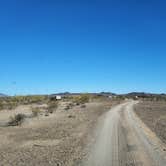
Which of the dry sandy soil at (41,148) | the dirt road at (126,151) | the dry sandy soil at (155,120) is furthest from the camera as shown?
the dry sandy soil at (155,120)

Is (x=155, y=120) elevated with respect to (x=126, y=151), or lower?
elevated

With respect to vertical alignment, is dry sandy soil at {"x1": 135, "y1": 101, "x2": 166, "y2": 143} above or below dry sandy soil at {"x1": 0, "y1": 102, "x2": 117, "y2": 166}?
above

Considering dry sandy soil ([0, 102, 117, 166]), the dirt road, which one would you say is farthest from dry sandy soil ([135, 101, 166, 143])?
dry sandy soil ([0, 102, 117, 166])

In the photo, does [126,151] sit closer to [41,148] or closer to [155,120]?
[41,148]

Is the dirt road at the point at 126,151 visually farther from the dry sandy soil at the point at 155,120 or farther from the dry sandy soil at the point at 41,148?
the dry sandy soil at the point at 155,120

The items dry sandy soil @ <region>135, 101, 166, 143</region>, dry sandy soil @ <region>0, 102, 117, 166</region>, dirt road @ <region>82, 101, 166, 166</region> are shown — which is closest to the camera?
dirt road @ <region>82, 101, 166, 166</region>

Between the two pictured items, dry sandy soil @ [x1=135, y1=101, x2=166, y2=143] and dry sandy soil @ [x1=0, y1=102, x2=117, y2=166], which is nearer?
dry sandy soil @ [x1=0, y1=102, x2=117, y2=166]

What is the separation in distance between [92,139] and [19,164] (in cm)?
786

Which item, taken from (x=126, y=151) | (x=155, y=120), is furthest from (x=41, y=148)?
(x=155, y=120)

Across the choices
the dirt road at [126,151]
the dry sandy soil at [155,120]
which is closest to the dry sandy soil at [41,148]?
the dirt road at [126,151]

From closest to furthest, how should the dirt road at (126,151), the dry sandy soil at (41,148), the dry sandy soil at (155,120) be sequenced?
the dirt road at (126,151)
the dry sandy soil at (41,148)
the dry sandy soil at (155,120)

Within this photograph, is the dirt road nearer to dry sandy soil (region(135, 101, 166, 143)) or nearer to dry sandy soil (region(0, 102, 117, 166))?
dry sandy soil (region(0, 102, 117, 166))

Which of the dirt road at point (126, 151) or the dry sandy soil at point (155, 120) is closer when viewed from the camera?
the dirt road at point (126, 151)

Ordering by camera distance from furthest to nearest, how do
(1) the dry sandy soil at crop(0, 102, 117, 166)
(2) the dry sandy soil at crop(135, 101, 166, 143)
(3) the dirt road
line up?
(2) the dry sandy soil at crop(135, 101, 166, 143) < (1) the dry sandy soil at crop(0, 102, 117, 166) < (3) the dirt road
